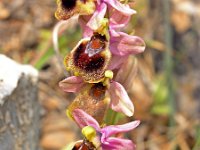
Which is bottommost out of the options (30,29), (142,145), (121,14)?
(142,145)

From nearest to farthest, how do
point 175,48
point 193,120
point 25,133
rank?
point 25,133 → point 193,120 → point 175,48

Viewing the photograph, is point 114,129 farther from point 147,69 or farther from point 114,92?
point 147,69

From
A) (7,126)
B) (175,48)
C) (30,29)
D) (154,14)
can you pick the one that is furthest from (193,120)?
(7,126)

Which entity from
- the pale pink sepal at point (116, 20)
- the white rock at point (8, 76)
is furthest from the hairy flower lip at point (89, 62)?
the white rock at point (8, 76)

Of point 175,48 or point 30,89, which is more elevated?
point 30,89

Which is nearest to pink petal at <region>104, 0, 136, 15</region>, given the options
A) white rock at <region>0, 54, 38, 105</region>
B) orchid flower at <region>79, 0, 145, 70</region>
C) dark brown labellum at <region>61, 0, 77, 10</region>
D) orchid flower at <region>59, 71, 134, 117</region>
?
orchid flower at <region>79, 0, 145, 70</region>

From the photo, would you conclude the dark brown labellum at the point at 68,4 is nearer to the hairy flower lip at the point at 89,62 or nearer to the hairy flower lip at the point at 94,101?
the hairy flower lip at the point at 89,62

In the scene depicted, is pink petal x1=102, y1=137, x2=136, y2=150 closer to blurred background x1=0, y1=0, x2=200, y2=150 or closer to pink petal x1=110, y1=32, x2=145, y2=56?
pink petal x1=110, y1=32, x2=145, y2=56

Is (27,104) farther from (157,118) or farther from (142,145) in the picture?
(157,118)
